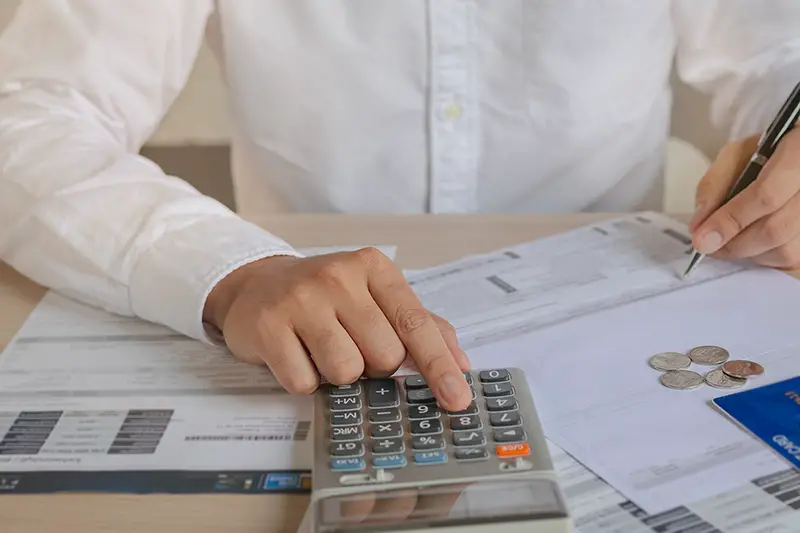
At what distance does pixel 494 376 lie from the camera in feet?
1.63

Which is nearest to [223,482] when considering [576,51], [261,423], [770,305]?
[261,423]

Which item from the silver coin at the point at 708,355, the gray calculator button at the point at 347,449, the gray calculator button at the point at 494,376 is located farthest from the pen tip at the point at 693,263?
the gray calculator button at the point at 347,449

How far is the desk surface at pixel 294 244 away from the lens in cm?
43

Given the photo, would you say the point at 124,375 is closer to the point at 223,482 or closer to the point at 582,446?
the point at 223,482

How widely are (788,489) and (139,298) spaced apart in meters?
0.43

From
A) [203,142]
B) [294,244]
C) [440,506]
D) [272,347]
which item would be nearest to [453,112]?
[294,244]

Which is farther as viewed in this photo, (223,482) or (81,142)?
(81,142)

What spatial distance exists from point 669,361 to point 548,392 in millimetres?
81

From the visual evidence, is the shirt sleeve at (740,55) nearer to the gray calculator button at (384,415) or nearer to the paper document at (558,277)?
the paper document at (558,277)

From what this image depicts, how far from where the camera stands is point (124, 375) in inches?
22.0

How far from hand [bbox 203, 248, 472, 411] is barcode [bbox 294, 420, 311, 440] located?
2 cm

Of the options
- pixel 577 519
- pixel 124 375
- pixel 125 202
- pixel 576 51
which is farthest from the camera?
pixel 576 51

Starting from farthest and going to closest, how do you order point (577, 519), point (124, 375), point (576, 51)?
point (576, 51) → point (124, 375) → point (577, 519)

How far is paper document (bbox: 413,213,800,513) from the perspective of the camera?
1.46 feet
